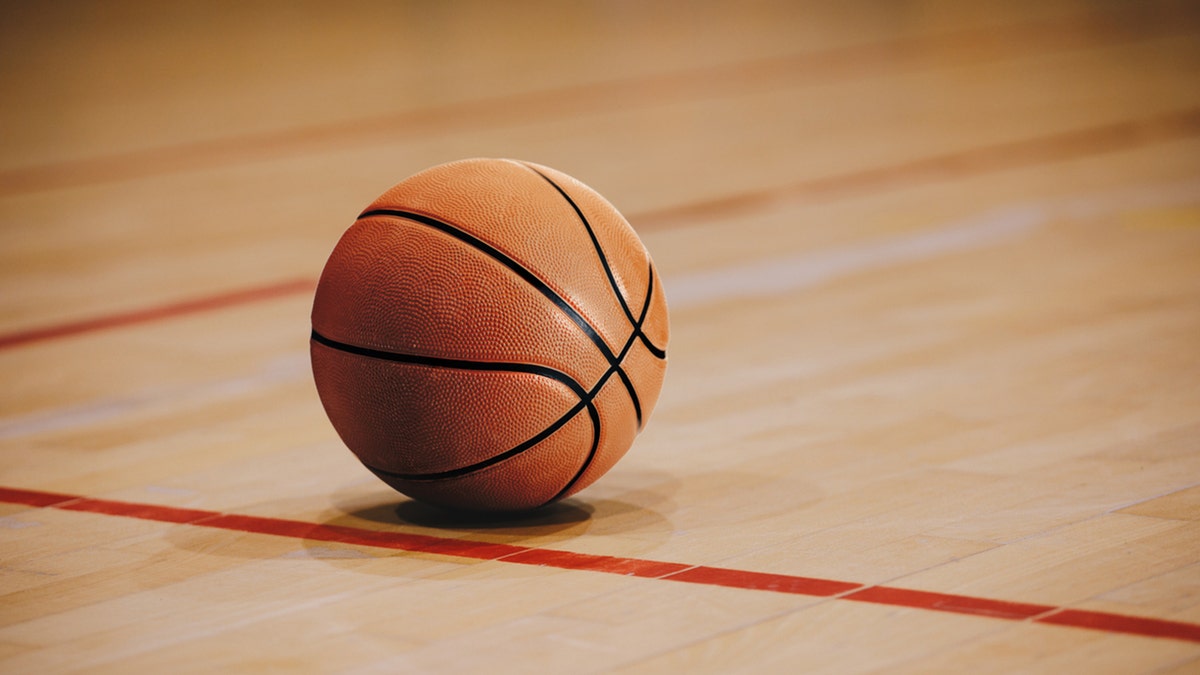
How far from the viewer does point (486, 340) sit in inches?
133

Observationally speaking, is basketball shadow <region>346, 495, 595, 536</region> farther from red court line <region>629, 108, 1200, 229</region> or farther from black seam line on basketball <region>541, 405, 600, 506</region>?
red court line <region>629, 108, 1200, 229</region>

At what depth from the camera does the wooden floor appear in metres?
3.00

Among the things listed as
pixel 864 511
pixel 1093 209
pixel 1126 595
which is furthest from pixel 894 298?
pixel 1126 595

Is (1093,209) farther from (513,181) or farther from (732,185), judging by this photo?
(513,181)

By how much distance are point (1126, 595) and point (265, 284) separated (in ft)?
14.7

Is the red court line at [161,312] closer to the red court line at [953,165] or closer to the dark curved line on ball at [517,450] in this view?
the red court line at [953,165]

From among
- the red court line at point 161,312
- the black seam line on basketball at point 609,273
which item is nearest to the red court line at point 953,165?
the red court line at point 161,312

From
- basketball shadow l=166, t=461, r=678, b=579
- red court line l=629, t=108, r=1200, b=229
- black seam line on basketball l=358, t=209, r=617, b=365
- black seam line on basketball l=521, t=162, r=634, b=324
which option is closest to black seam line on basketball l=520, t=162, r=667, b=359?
black seam line on basketball l=521, t=162, r=634, b=324

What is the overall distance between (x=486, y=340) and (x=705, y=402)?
1.48 m

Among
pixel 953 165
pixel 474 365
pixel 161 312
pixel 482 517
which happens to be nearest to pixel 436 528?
pixel 482 517

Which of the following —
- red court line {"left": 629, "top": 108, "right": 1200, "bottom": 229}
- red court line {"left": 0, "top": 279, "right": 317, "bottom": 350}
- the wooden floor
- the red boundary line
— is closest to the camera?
the red boundary line

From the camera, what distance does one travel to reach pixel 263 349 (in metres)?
5.64

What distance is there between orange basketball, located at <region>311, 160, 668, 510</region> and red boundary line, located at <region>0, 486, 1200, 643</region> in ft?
0.45

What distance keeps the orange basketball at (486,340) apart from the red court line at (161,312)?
8.97ft
